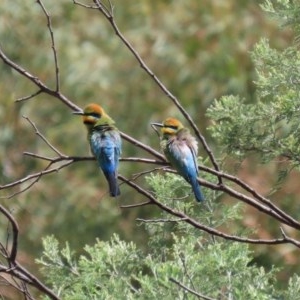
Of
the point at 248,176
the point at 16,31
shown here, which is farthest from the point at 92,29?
the point at 248,176

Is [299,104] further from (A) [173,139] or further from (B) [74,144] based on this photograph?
(B) [74,144]

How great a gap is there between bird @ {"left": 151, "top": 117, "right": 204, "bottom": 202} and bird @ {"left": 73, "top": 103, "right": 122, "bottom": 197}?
16cm

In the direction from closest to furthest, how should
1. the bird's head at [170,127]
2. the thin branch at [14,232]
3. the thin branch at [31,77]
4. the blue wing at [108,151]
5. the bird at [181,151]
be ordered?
the thin branch at [14,232] → the thin branch at [31,77] → the bird at [181,151] → the blue wing at [108,151] → the bird's head at [170,127]

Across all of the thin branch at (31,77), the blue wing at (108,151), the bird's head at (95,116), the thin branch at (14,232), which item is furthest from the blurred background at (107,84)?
the thin branch at (14,232)

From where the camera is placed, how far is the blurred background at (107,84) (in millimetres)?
7793

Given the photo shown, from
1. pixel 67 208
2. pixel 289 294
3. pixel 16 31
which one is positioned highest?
pixel 16 31

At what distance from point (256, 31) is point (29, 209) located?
222 centimetres

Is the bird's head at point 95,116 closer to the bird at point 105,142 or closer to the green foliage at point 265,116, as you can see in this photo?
the bird at point 105,142

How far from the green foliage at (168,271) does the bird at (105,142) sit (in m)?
0.15

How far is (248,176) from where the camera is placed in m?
7.42

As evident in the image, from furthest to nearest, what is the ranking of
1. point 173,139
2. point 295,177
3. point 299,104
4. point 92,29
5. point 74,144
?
point 92,29, point 74,144, point 295,177, point 173,139, point 299,104

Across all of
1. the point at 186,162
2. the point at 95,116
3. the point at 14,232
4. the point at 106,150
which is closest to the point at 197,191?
the point at 186,162

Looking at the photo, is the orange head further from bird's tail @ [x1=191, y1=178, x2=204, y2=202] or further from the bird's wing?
bird's tail @ [x1=191, y1=178, x2=204, y2=202]

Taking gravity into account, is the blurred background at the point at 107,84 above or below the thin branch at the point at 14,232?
above
